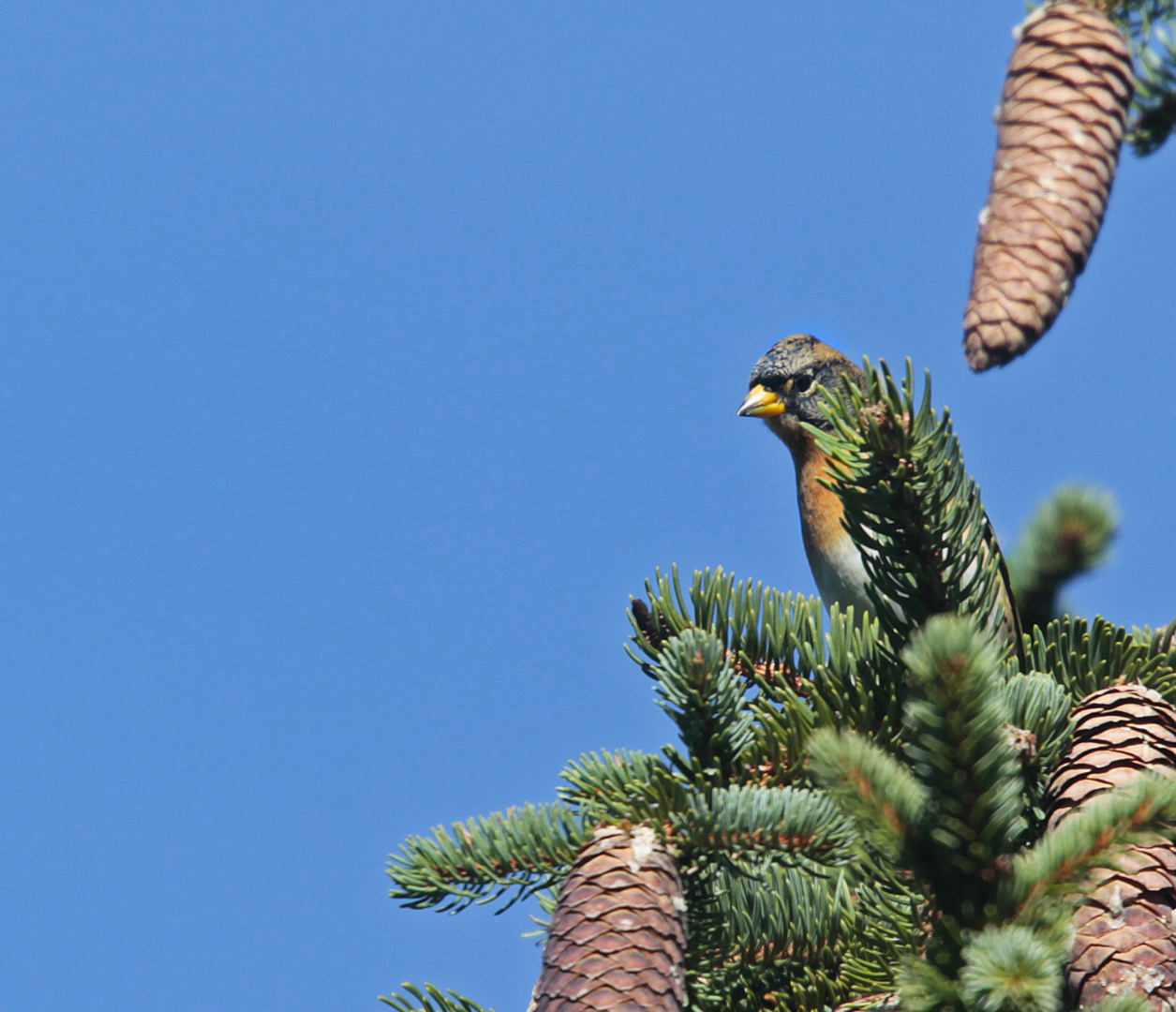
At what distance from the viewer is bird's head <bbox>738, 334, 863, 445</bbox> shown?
5.62m

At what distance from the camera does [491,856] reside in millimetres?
1806

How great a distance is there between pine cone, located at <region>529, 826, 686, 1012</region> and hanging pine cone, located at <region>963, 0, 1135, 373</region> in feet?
2.48

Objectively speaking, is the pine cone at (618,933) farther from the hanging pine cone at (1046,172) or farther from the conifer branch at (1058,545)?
the conifer branch at (1058,545)

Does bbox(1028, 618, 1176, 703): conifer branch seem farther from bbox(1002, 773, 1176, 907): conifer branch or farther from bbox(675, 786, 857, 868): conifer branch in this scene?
bbox(1002, 773, 1176, 907): conifer branch

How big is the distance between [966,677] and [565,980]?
0.64 metres

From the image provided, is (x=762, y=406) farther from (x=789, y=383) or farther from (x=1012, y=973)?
(x=1012, y=973)

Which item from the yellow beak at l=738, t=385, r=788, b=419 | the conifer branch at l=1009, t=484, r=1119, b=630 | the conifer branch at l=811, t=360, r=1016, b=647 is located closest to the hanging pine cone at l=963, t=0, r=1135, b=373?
the conifer branch at l=811, t=360, r=1016, b=647

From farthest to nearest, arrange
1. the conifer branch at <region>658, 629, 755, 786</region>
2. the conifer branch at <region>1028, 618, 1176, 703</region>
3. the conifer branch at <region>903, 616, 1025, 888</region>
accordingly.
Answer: the conifer branch at <region>1028, 618, 1176, 703</region>, the conifer branch at <region>658, 629, 755, 786</region>, the conifer branch at <region>903, 616, 1025, 888</region>

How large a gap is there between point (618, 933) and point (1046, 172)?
3.56 feet

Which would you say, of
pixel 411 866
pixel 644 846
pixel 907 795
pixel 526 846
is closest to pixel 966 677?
pixel 907 795

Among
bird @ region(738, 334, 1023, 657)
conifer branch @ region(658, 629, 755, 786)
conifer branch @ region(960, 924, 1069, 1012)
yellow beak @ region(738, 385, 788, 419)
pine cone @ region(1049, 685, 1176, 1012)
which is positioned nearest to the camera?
conifer branch @ region(960, 924, 1069, 1012)

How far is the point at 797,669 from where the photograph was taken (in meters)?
2.34

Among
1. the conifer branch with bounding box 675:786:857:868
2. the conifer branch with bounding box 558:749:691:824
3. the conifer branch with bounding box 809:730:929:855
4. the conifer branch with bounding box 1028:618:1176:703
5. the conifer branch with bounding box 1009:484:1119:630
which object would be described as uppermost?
the conifer branch with bounding box 1009:484:1119:630

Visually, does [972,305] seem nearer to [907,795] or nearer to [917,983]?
[907,795]
